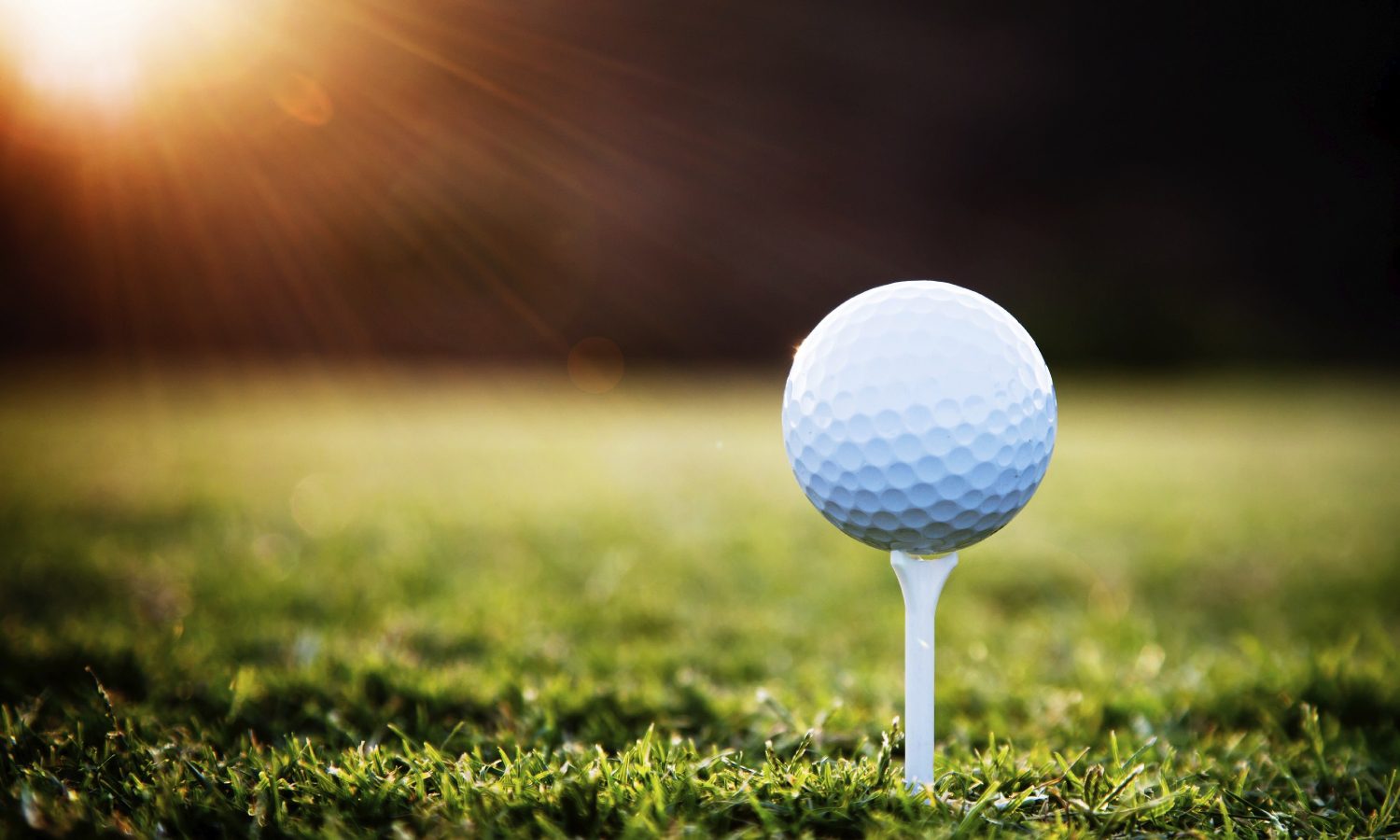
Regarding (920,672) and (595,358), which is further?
(595,358)

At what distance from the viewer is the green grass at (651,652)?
152 centimetres

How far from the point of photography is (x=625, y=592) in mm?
3248

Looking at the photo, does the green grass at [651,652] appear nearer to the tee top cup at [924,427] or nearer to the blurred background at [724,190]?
the tee top cup at [924,427]

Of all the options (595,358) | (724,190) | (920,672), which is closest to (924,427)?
(920,672)

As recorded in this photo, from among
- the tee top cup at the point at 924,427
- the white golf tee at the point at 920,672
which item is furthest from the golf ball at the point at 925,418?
the white golf tee at the point at 920,672

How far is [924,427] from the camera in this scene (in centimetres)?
162

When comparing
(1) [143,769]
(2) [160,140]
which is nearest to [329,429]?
(1) [143,769]

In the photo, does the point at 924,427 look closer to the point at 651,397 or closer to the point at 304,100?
the point at 651,397

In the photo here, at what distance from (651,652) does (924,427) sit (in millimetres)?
1321

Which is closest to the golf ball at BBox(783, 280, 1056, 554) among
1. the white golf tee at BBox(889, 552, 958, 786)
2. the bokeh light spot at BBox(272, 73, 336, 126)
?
the white golf tee at BBox(889, 552, 958, 786)

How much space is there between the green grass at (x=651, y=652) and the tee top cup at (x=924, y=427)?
1.38ft

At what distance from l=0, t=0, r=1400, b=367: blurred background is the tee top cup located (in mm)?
13768

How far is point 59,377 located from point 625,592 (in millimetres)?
13605

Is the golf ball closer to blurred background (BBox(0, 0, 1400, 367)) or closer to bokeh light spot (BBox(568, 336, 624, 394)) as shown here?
blurred background (BBox(0, 0, 1400, 367))
